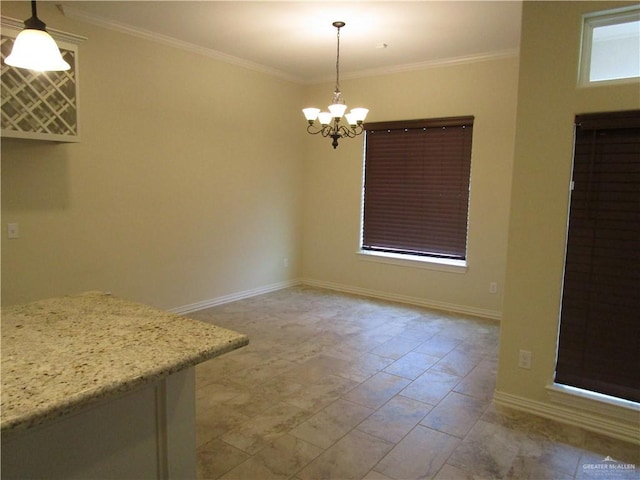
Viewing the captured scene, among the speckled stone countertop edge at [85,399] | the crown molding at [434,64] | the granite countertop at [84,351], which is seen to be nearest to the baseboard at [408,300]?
the crown molding at [434,64]

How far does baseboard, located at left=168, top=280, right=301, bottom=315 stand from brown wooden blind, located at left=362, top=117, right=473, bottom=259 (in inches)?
53.7

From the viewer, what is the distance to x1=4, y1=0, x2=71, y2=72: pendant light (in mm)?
1712

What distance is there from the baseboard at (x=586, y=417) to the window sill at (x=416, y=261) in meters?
2.36

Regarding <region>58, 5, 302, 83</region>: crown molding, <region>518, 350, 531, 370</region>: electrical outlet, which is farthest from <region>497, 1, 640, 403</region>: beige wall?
<region>58, 5, 302, 83</region>: crown molding

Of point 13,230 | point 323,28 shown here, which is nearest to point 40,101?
point 13,230

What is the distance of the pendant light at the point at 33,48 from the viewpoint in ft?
5.62

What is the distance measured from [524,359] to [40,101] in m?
3.95

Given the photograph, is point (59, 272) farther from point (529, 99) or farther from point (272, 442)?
point (529, 99)

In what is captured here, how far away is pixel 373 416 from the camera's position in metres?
2.80

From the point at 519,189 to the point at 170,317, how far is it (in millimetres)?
2243

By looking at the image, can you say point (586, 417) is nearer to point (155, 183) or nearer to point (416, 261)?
point (416, 261)

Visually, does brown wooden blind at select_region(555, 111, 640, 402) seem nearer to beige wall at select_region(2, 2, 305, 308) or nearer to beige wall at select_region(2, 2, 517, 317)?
beige wall at select_region(2, 2, 517, 317)

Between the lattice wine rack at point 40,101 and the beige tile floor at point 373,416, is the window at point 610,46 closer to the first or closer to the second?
the beige tile floor at point 373,416

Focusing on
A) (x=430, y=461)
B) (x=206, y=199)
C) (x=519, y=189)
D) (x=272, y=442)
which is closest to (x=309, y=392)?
(x=272, y=442)
